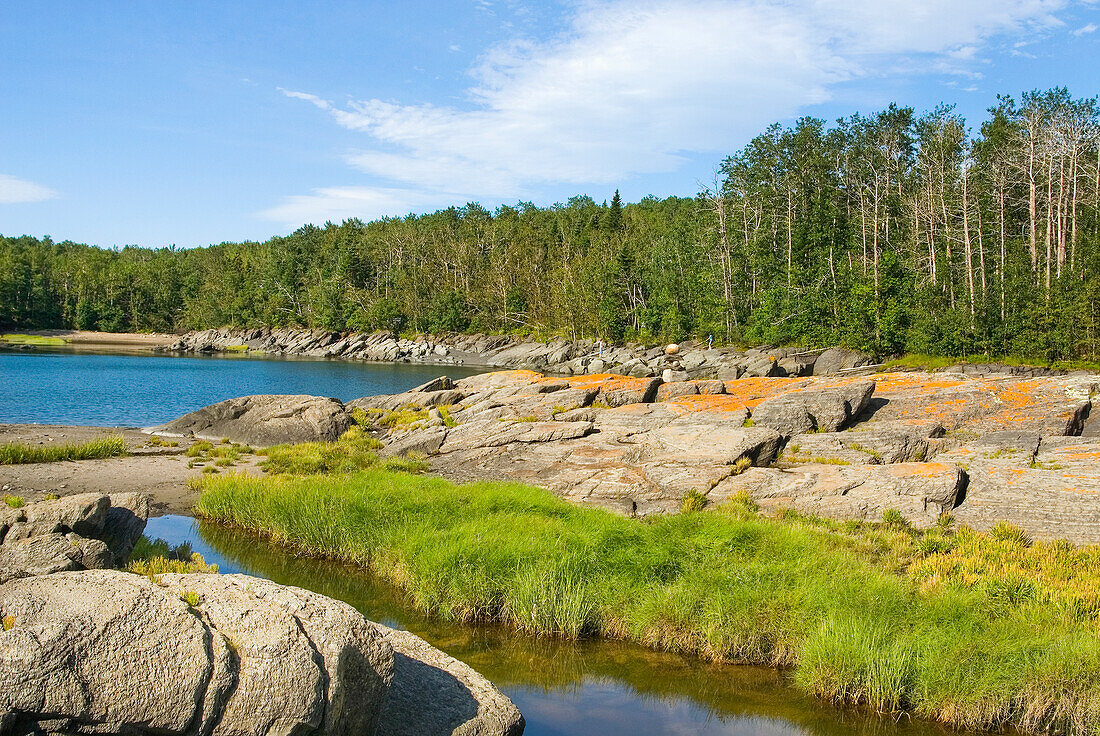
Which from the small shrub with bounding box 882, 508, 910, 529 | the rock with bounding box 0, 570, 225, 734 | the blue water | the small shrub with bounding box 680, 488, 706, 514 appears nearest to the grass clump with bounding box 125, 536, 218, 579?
the rock with bounding box 0, 570, 225, 734

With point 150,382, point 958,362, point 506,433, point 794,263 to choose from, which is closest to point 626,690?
point 506,433

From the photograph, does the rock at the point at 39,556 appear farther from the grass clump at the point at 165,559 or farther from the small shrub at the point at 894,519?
the small shrub at the point at 894,519

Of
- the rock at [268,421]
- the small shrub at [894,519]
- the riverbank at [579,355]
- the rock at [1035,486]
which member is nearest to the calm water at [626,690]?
the small shrub at [894,519]

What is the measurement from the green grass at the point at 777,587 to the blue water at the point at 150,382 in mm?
33236

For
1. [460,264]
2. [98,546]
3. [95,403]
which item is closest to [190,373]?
[95,403]

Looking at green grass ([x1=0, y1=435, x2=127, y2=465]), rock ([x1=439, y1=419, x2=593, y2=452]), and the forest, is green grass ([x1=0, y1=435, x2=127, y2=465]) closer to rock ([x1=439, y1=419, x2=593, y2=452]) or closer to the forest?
rock ([x1=439, y1=419, x2=593, y2=452])

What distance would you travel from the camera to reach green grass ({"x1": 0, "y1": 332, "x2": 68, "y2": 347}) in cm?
13566

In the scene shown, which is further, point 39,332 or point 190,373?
point 39,332

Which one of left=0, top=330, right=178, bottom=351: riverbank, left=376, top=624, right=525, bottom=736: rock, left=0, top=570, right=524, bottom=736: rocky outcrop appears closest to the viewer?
left=0, top=570, right=524, bottom=736: rocky outcrop

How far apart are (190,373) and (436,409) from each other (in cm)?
5772

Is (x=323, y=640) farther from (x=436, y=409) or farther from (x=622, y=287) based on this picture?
(x=622, y=287)

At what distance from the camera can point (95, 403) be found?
180 ft

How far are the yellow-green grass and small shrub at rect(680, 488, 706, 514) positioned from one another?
147446 mm

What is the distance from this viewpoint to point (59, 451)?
31.9 m
